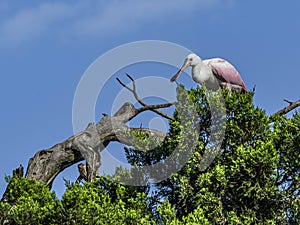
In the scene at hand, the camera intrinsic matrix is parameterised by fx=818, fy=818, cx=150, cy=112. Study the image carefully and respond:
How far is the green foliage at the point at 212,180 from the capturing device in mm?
15148

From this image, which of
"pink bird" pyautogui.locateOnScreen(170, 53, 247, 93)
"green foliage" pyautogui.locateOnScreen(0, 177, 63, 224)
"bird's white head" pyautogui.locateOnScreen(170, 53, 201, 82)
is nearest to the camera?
"green foliage" pyautogui.locateOnScreen(0, 177, 63, 224)

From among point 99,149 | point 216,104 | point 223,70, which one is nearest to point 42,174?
point 99,149

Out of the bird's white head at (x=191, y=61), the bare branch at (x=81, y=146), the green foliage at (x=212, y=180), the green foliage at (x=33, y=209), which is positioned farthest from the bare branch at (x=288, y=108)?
the green foliage at (x=33, y=209)

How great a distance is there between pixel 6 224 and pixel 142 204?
103 inches

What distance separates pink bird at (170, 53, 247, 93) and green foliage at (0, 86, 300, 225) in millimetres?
3286

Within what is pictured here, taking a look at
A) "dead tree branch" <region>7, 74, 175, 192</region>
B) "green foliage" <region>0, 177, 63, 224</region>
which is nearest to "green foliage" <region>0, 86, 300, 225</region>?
"green foliage" <region>0, 177, 63, 224</region>

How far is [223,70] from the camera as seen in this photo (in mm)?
19828

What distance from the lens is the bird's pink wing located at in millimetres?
19781

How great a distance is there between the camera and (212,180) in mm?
15648

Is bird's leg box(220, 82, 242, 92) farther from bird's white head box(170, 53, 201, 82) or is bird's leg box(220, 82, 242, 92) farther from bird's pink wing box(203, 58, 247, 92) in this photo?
bird's white head box(170, 53, 201, 82)

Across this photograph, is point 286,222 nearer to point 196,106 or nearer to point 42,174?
point 196,106

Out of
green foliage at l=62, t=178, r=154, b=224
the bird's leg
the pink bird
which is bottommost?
green foliage at l=62, t=178, r=154, b=224

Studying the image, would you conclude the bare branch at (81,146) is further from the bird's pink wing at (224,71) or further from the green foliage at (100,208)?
the green foliage at (100,208)

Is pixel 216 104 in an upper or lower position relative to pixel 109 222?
upper
